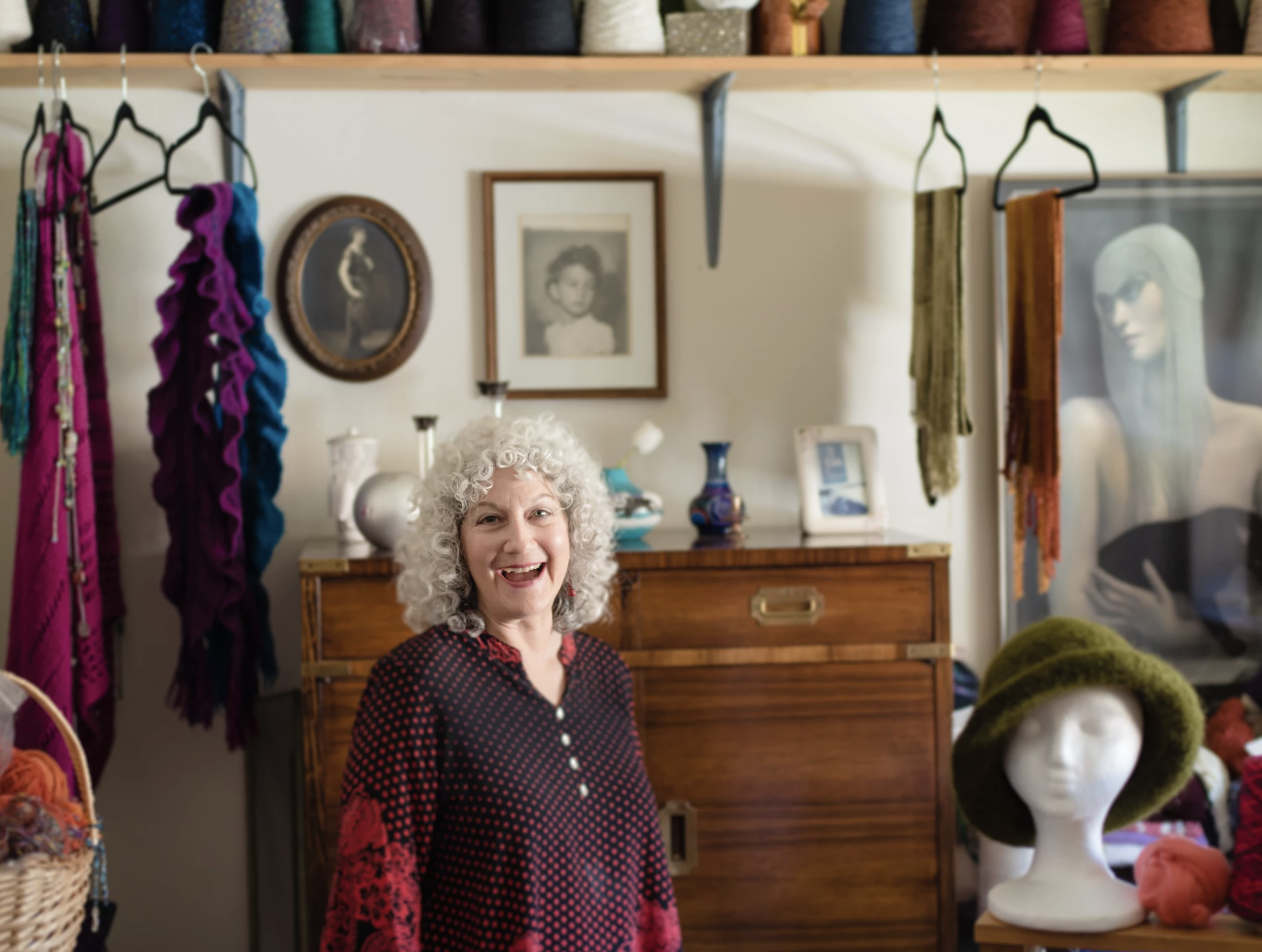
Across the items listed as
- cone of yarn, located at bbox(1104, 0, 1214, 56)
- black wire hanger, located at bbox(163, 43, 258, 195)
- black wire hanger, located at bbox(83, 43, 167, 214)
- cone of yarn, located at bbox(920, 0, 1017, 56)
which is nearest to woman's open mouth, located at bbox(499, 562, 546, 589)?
black wire hanger, located at bbox(163, 43, 258, 195)

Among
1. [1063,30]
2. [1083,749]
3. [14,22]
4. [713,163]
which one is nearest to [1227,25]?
[1063,30]

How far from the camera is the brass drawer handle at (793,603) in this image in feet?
7.93

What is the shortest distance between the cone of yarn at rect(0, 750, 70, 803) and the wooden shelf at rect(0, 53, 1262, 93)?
147cm

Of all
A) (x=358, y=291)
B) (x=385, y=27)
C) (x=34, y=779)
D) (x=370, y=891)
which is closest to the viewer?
(x=370, y=891)

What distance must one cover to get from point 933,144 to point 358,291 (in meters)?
1.46

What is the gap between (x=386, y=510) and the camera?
2455 millimetres

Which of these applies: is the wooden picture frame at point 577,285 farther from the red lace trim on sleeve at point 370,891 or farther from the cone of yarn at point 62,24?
the red lace trim on sleeve at point 370,891

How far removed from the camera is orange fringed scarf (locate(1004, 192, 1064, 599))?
8.77ft

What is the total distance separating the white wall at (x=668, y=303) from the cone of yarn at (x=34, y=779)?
2.73ft

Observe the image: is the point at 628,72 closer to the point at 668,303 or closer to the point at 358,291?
the point at 668,303

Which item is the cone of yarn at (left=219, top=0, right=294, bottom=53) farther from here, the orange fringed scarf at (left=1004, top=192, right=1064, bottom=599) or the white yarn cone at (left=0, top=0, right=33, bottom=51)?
the orange fringed scarf at (left=1004, top=192, right=1064, bottom=599)

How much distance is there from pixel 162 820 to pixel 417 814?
1.63m

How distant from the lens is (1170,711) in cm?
193

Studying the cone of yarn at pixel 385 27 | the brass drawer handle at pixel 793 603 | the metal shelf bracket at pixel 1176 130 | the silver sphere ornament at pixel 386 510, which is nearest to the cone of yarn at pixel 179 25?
the cone of yarn at pixel 385 27
